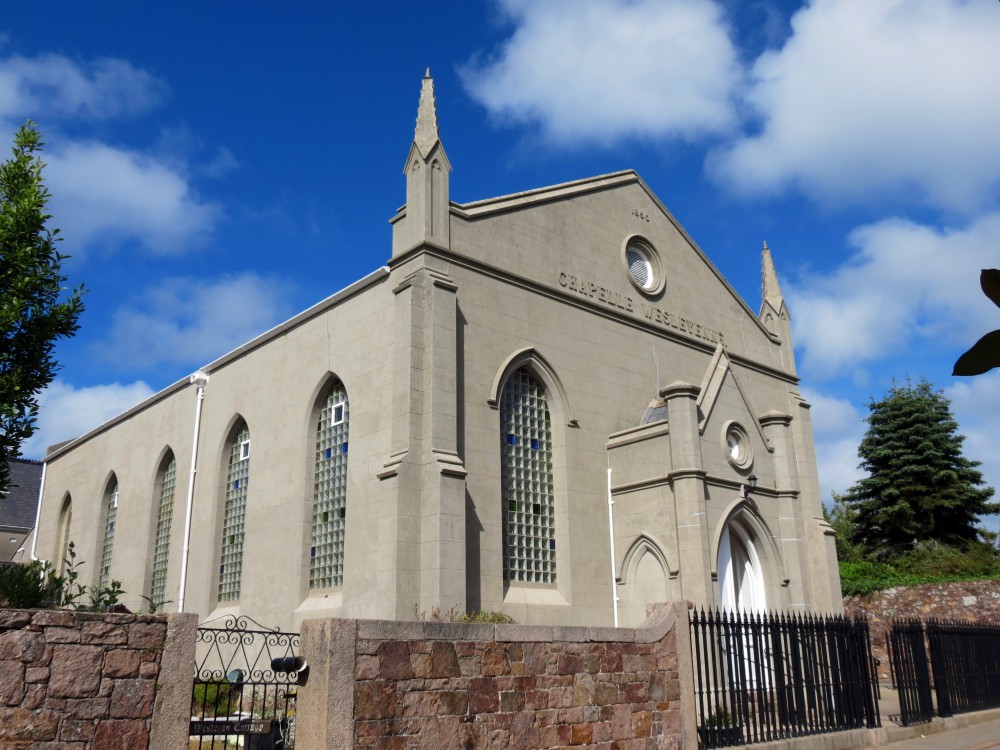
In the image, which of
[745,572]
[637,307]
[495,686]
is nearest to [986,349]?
[495,686]

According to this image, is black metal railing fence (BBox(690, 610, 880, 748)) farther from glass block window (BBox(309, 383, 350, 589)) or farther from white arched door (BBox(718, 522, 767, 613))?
glass block window (BBox(309, 383, 350, 589))

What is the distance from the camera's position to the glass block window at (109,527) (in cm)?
3012

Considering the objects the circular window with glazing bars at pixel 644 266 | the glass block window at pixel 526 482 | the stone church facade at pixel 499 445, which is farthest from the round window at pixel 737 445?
the circular window with glazing bars at pixel 644 266

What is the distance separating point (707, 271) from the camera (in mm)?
26797

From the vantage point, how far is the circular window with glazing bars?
24188 mm

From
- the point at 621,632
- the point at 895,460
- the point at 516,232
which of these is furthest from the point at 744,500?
the point at 895,460

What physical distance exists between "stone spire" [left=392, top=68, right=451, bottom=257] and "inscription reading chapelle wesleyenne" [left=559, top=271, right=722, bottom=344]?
397 cm

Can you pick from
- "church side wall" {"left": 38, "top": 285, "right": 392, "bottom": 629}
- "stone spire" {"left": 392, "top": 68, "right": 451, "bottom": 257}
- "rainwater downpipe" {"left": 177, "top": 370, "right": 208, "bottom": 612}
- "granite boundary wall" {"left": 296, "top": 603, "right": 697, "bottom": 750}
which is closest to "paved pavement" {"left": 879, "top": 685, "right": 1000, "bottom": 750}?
"granite boundary wall" {"left": 296, "top": 603, "right": 697, "bottom": 750}

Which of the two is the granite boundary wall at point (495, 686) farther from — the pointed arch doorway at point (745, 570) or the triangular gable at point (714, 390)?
the pointed arch doorway at point (745, 570)

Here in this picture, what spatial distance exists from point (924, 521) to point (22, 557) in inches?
1525

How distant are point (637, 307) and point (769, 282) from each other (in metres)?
7.82

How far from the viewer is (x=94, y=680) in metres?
8.25

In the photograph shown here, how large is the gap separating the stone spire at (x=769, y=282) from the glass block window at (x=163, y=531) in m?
19.8

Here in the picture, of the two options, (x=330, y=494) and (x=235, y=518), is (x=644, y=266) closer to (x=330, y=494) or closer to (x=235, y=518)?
(x=330, y=494)
